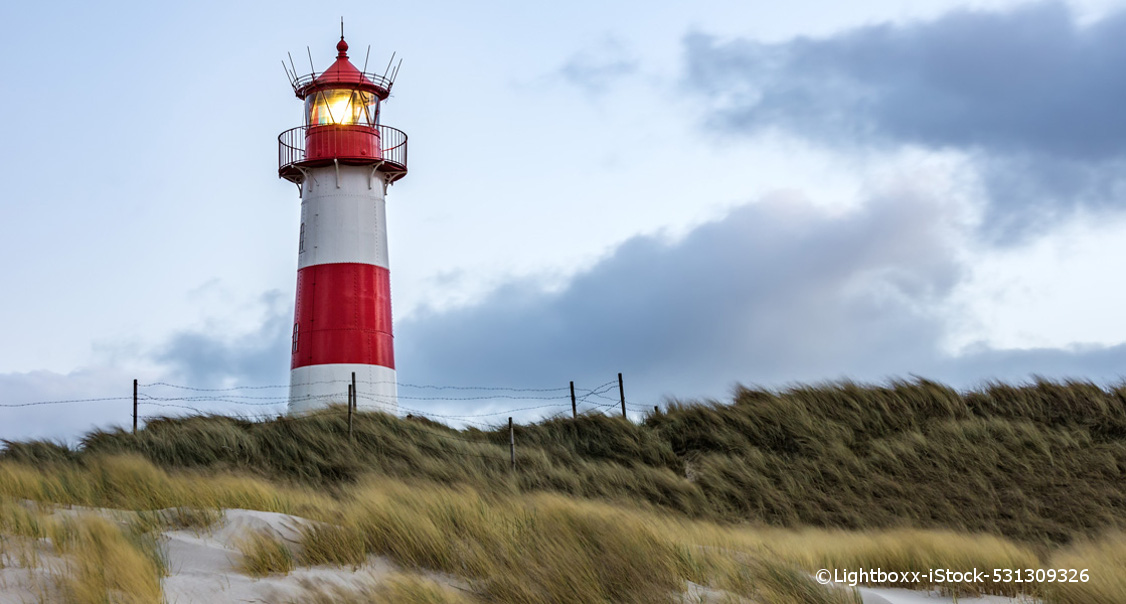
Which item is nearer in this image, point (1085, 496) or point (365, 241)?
point (1085, 496)

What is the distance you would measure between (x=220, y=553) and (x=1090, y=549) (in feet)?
22.4

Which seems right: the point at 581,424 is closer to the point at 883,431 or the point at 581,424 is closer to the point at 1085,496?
the point at 883,431

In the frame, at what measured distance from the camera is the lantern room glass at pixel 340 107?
17359mm

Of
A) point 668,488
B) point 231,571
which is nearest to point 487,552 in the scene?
point 231,571

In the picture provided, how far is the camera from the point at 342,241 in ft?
54.6

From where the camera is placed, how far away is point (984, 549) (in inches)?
312

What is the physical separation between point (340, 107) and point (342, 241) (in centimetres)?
260

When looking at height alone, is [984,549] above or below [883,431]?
below

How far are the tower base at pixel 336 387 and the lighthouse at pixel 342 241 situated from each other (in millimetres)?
17

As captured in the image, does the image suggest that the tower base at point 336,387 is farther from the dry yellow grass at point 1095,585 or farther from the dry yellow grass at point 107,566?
the dry yellow grass at point 1095,585

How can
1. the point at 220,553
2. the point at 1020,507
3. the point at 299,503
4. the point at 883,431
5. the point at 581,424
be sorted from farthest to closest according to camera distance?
the point at 581,424, the point at 883,431, the point at 1020,507, the point at 299,503, the point at 220,553

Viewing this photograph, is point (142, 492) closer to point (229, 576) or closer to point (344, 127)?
point (229, 576)

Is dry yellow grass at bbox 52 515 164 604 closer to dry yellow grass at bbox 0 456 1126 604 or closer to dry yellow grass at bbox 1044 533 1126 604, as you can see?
dry yellow grass at bbox 0 456 1126 604

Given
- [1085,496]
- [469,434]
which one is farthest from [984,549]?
[469,434]
